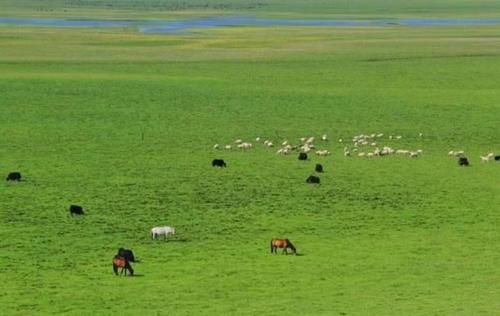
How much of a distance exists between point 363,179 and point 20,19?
91316 millimetres

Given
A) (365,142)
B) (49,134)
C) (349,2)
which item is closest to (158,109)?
(49,134)

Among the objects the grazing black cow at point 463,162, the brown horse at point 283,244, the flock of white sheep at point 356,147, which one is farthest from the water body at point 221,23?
the brown horse at point 283,244

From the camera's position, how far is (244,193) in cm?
2889

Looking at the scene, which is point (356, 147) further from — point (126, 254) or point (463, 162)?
point (126, 254)

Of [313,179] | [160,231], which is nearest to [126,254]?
[160,231]

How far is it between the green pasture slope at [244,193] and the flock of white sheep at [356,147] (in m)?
0.47

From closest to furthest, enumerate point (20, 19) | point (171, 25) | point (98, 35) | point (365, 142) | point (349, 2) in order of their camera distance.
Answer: point (365, 142)
point (98, 35)
point (171, 25)
point (20, 19)
point (349, 2)

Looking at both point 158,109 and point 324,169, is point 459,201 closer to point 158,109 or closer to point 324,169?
point 324,169

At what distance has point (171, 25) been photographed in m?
107

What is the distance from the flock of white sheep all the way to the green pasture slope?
0.47m

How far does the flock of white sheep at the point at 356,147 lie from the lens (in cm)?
3516

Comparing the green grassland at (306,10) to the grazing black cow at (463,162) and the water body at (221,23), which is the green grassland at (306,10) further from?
the grazing black cow at (463,162)

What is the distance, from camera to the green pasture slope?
19875 mm

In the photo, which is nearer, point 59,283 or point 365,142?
point 59,283
